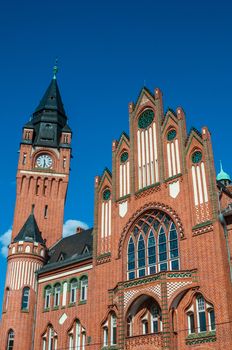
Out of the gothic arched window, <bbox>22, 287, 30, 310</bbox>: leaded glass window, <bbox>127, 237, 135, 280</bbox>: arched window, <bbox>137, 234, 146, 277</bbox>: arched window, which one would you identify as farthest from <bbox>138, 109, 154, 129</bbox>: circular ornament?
the gothic arched window

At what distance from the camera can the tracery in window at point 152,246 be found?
31094 millimetres

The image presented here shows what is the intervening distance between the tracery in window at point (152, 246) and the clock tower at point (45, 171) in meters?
19.2

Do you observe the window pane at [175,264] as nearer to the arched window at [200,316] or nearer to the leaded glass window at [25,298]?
the arched window at [200,316]

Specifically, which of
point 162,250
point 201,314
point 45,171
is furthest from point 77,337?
point 45,171

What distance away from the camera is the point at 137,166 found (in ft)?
121

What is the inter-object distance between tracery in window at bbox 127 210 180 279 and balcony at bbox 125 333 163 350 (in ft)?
14.9

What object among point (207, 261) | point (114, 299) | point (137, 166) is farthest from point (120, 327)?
point (137, 166)

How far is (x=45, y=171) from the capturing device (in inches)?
2136

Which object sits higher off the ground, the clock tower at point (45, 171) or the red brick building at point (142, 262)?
the clock tower at point (45, 171)

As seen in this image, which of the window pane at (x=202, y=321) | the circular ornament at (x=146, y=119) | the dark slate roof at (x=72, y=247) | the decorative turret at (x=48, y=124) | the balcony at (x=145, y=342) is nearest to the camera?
the window pane at (x=202, y=321)

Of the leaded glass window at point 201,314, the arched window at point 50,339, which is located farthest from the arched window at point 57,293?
the leaded glass window at point 201,314

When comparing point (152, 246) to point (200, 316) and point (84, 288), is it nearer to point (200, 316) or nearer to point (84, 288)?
point (200, 316)

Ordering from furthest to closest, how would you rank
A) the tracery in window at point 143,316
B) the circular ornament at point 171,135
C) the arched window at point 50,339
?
the arched window at point 50,339
the circular ornament at point 171,135
the tracery in window at point 143,316

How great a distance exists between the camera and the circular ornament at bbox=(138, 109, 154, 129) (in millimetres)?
37531
